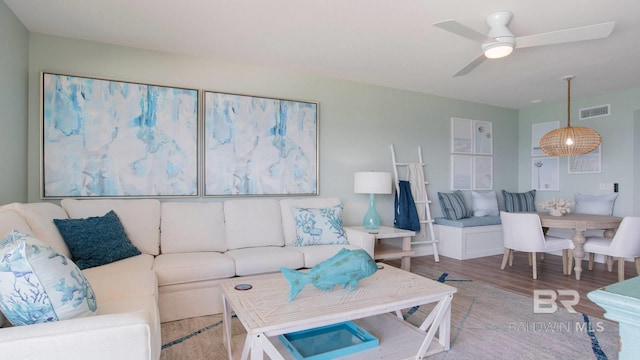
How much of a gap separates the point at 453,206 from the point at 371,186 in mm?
1746

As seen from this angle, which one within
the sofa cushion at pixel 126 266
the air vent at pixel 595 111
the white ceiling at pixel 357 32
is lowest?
the sofa cushion at pixel 126 266

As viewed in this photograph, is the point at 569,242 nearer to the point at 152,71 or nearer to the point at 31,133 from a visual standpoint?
the point at 152,71

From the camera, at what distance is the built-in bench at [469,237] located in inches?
193

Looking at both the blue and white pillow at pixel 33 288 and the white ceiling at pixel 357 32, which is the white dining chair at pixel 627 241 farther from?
the blue and white pillow at pixel 33 288

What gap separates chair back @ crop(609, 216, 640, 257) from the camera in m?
3.56

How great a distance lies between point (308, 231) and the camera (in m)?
3.48

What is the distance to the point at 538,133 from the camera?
5.86 meters

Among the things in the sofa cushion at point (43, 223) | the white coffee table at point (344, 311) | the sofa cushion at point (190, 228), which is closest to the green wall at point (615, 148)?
the white coffee table at point (344, 311)

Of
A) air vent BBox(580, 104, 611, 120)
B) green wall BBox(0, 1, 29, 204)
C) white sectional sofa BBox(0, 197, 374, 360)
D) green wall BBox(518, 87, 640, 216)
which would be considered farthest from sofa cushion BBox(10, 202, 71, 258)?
air vent BBox(580, 104, 611, 120)

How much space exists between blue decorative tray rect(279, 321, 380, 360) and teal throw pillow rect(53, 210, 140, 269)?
4.84 ft

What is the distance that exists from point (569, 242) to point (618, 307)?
13.9 ft

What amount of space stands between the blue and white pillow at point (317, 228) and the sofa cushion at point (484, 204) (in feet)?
9.08

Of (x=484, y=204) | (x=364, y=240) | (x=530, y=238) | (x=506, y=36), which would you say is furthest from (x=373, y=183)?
(x=484, y=204)

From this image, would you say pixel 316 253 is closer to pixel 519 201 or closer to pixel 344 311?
pixel 344 311
